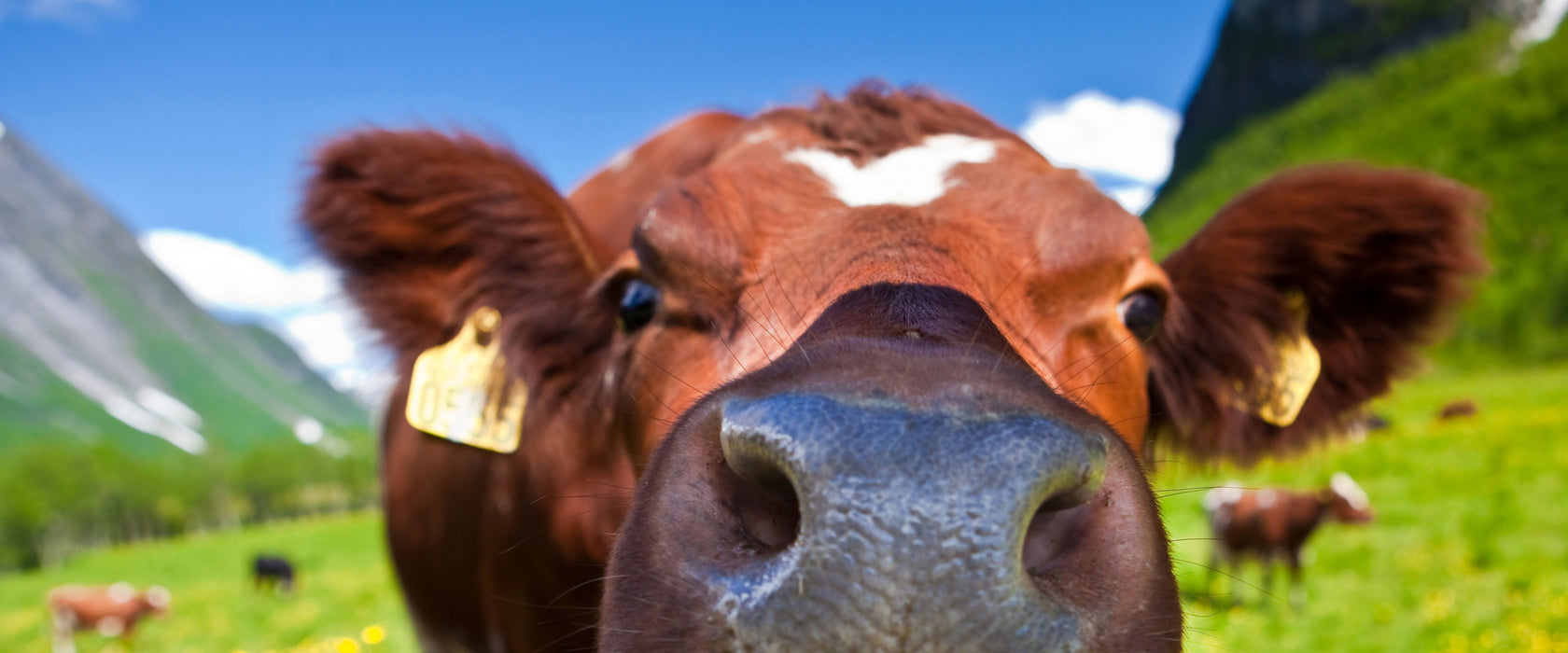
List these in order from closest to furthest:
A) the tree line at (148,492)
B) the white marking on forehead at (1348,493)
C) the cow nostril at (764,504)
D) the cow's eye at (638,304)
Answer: the cow nostril at (764,504)
the cow's eye at (638,304)
the white marking on forehead at (1348,493)
the tree line at (148,492)

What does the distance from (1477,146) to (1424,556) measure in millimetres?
80403

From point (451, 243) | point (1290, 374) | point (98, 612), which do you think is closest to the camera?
point (451, 243)

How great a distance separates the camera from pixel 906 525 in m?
1.09

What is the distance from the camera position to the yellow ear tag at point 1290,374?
10.8ft

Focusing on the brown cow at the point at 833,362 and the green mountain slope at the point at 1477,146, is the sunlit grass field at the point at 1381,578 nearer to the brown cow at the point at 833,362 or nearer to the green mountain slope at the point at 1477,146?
the brown cow at the point at 833,362

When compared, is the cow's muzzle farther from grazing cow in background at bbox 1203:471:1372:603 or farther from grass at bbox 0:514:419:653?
grazing cow in background at bbox 1203:471:1372:603

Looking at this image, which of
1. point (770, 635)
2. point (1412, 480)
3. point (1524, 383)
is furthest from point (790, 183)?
point (1524, 383)

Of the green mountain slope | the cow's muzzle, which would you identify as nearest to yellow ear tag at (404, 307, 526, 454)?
the cow's muzzle

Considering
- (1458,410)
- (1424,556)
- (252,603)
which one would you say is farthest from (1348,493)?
(1458,410)

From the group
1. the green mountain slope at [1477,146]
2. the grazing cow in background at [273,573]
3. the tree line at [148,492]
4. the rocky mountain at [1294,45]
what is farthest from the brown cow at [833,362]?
the rocky mountain at [1294,45]

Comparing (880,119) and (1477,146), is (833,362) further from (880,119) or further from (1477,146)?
(1477,146)

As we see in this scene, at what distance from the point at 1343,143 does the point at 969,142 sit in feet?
342

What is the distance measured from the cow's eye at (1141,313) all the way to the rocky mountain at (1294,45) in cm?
13204

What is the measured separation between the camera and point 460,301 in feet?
10.4
